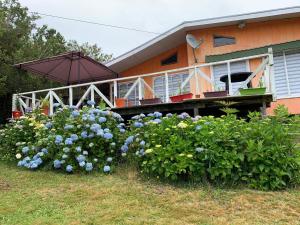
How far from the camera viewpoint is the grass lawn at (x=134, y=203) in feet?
12.5

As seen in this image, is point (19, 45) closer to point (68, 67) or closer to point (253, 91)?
point (68, 67)

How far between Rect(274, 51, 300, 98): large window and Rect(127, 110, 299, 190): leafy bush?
552 centimetres

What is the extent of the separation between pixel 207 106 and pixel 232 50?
4.30m

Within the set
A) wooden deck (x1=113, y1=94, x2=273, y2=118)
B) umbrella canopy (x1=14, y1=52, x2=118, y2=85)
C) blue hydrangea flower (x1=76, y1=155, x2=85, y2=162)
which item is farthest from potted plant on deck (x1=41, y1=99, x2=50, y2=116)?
blue hydrangea flower (x1=76, y1=155, x2=85, y2=162)

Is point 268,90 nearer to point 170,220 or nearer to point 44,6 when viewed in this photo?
point 170,220

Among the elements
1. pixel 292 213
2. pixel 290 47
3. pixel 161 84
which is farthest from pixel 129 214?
pixel 161 84

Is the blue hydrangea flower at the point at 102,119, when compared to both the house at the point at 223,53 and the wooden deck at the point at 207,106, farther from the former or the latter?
the house at the point at 223,53

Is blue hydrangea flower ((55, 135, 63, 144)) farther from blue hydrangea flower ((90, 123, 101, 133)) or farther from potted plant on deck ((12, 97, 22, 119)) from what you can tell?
potted plant on deck ((12, 97, 22, 119))

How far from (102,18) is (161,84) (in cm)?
1041

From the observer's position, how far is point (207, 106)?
24.7ft

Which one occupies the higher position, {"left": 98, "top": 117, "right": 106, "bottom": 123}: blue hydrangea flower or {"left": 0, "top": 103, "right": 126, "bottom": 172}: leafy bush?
{"left": 98, "top": 117, "right": 106, "bottom": 123}: blue hydrangea flower

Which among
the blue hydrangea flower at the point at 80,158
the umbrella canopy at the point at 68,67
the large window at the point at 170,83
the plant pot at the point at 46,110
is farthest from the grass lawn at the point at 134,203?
the large window at the point at 170,83

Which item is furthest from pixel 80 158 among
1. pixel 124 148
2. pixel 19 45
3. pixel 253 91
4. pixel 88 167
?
pixel 19 45

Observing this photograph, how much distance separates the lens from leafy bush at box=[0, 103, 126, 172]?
586 centimetres
